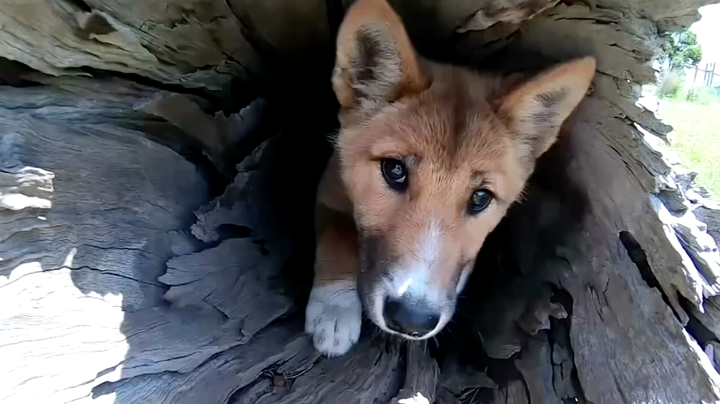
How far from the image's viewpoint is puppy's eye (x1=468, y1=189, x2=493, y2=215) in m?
2.54

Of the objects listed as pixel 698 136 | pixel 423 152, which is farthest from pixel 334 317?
pixel 698 136

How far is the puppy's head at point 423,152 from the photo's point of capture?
88.7 inches

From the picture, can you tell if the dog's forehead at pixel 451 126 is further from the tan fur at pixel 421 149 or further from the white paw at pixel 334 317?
the white paw at pixel 334 317

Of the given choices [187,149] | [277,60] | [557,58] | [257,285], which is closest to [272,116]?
[277,60]

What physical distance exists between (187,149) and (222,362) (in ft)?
2.55

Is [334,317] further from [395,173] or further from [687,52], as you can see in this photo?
[687,52]

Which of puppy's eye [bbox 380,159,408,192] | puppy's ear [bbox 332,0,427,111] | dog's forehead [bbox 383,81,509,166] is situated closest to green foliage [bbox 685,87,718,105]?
dog's forehead [bbox 383,81,509,166]

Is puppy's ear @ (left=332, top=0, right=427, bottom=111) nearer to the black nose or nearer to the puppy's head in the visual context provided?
the puppy's head

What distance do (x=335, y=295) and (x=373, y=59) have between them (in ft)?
2.96

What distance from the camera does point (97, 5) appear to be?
2018mm

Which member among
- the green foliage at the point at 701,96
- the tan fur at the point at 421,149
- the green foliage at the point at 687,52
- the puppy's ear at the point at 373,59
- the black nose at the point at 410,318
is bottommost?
the green foliage at the point at 701,96

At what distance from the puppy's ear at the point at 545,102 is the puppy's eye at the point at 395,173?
47cm

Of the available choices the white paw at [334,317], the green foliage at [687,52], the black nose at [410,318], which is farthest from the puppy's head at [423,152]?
the green foliage at [687,52]

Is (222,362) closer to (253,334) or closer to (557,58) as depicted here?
(253,334)
